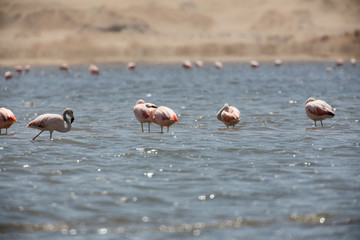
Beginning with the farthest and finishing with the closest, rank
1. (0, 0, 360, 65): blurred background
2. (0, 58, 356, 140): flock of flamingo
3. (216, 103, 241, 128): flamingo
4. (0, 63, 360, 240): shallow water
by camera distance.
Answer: (0, 0, 360, 65): blurred background → (216, 103, 241, 128): flamingo → (0, 58, 356, 140): flock of flamingo → (0, 63, 360, 240): shallow water

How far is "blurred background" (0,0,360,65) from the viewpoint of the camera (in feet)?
290

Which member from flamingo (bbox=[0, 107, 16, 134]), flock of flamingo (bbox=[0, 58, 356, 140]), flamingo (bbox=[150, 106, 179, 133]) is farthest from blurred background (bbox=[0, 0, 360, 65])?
flamingo (bbox=[150, 106, 179, 133])

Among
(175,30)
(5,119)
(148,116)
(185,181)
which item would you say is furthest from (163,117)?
(175,30)

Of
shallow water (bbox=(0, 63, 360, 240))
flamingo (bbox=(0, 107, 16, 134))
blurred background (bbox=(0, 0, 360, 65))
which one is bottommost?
shallow water (bbox=(0, 63, 360, 240))

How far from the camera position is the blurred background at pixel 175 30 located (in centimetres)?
8838

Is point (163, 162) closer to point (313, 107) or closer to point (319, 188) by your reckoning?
point (319, 188)

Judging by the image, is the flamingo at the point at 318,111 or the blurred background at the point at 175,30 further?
the blurred background at the point at 175,30

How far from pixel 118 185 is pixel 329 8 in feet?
345

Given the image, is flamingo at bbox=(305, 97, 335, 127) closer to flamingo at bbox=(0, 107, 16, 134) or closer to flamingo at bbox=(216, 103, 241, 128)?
flamingo at bbox=(216, 103, 241, 128)

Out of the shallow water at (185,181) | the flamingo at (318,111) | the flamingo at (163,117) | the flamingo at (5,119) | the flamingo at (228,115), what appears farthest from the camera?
the flamingo at (318,111)

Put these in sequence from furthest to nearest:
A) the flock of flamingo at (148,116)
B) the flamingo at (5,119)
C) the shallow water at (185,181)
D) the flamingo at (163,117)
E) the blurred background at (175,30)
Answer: the blurred background at (175,30) → the flamingo at (5,119) → the flamingo at (163,117) → the flock of flamingo at (148,116) → the shallow water at (185,181)

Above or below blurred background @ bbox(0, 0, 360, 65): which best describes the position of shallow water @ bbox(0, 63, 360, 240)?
below

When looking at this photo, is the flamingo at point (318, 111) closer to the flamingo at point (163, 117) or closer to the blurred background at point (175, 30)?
the flamingo at point (163, 117)

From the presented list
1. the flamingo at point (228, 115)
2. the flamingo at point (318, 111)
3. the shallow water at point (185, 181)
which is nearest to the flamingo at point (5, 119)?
the shallow water at point (185, 181)
